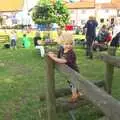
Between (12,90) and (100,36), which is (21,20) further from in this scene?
(12,90)

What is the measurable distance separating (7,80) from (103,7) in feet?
303

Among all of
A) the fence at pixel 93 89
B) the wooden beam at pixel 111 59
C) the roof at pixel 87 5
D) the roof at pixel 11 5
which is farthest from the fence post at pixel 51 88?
the roof at pixel 87 5

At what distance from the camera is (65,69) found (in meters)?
5.03

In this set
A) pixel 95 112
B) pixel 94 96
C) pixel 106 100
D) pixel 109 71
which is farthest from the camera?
pixel 95 112

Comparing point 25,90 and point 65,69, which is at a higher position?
A: point 65,69

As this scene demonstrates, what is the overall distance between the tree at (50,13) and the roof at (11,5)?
110 feet

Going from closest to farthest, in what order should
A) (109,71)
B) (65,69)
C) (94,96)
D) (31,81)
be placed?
(94,96), (65,69), (109,71), (31,81)

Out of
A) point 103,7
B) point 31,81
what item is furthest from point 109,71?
point 103,7

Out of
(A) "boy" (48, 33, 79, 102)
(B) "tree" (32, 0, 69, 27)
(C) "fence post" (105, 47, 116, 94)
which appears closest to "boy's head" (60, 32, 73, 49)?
(A) "boy" (48, 33, 79, 102)

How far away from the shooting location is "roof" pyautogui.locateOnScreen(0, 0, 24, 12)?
74.4 meters

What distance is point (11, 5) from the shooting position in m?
76.7

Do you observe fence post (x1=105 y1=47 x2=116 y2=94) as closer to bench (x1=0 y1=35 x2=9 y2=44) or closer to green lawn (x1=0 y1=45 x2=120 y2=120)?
green lawn (x1=0 y1=45 x2=120 y2=120)

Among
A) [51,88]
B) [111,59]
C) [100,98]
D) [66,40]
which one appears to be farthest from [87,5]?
[100,98]

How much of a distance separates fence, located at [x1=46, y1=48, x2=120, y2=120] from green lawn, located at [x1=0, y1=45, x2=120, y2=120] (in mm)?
1090
